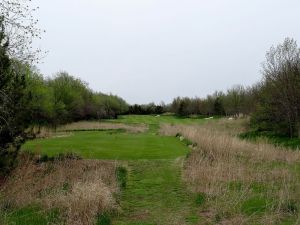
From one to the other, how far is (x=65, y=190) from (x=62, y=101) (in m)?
57.3

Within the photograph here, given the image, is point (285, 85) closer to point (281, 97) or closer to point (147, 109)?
point (281, 97)

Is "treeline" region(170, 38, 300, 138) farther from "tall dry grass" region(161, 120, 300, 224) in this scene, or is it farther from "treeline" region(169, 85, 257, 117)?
"treeline" region(169, 85, 257, 117)

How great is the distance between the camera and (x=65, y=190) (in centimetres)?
1281

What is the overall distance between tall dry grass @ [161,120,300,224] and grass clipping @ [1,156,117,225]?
275 cm

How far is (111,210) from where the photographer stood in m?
11.6

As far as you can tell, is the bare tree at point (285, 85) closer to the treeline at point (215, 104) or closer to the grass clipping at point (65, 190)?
the grass clipping at point (65, 190)

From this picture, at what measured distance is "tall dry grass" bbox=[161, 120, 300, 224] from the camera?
1092 centimetres

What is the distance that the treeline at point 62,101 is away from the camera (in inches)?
2047

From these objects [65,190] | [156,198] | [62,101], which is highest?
[62,101]

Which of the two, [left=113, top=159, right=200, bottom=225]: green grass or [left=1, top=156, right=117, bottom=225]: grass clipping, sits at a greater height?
[left=1, top=156, right=117, bottom=225]: grass clipping

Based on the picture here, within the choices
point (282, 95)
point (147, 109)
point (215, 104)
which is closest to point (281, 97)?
point (282, 95)

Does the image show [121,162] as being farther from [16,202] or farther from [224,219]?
[224,219]

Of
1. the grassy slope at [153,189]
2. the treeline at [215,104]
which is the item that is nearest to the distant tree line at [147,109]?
the treeline at [215,104]

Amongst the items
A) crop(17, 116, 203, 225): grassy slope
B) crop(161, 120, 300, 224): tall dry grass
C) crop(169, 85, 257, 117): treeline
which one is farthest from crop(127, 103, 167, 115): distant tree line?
crop(161, 120, 300, 224): tall dry grass
